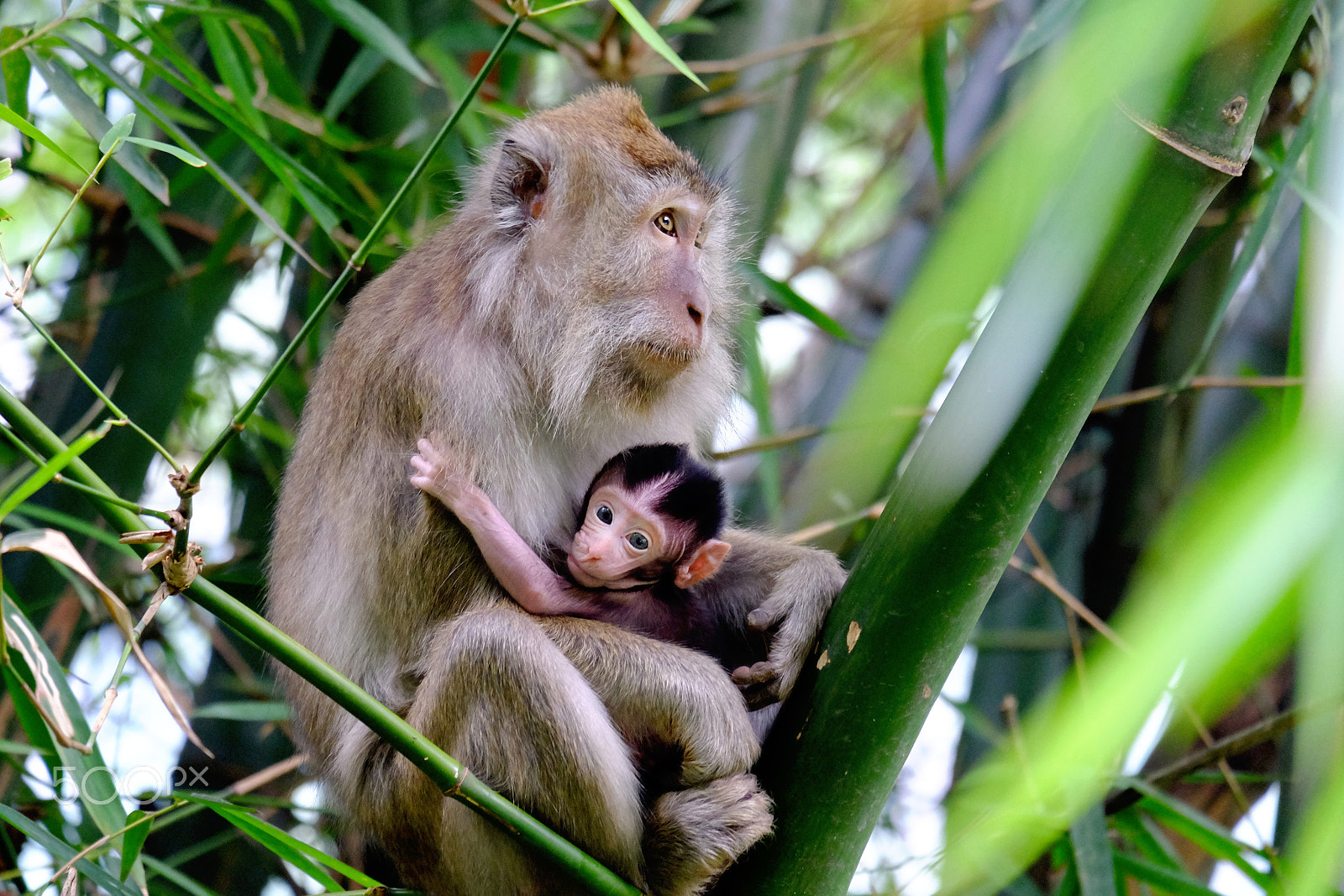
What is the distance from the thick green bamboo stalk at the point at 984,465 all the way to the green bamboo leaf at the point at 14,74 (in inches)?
63.8

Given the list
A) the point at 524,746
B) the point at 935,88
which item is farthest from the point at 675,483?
the point at 935,88

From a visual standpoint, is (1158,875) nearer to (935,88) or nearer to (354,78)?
(935,88)

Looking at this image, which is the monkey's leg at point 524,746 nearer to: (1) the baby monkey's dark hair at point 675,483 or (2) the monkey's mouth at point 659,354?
(1) the baby monkey's dark hair at point 675,483

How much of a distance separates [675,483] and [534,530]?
31 cm

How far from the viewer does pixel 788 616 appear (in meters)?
2.21

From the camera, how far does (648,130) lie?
108 inches

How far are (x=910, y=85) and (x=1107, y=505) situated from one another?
9.55 ft

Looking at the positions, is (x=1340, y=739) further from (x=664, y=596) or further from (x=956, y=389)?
(x=664, y=596)

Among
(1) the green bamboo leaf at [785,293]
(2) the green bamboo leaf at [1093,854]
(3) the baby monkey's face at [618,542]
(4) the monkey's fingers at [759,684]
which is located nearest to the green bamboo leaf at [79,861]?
(3) the baby monkey's face at [618,542]

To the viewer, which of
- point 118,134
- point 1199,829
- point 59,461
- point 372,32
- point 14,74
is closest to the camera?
point 59,461

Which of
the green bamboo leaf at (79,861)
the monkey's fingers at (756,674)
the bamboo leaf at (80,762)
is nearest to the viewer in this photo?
the bamboo leaf at (80,762)

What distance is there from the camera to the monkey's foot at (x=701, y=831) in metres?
1.97

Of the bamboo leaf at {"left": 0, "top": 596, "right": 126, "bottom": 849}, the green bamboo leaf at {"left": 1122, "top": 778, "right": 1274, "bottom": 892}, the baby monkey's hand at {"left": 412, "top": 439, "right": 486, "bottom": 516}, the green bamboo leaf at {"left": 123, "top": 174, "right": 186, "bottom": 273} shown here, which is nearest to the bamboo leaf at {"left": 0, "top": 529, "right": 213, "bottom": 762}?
the bamboo leaf at {"left": 0, "top": 596, "right": 126, "bottom": 849}

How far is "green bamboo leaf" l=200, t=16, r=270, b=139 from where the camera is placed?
2568 mm
